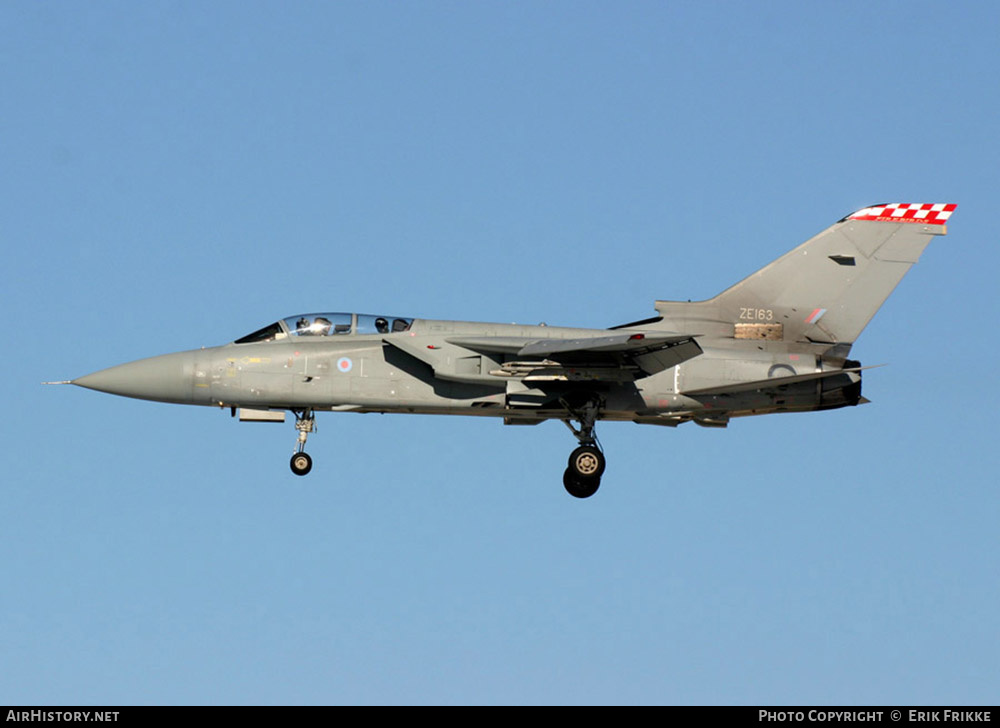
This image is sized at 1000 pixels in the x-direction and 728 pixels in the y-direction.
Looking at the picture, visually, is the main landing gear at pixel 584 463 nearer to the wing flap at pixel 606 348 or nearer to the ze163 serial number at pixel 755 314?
the wing flap at pixel 606 348

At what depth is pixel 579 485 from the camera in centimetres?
2717

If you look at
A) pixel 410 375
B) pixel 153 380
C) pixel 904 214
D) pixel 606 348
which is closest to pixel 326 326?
pixel 410 375

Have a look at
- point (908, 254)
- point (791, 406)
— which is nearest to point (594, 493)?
point (791, 406)

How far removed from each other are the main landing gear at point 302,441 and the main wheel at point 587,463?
4852 millimetres

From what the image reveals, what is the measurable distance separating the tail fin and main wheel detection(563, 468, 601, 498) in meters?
3.29

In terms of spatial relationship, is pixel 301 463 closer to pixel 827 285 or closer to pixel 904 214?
pixel 827 285

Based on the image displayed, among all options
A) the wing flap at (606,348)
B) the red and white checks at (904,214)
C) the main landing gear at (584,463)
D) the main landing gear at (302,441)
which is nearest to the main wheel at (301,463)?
the main landing gear at (302,441)

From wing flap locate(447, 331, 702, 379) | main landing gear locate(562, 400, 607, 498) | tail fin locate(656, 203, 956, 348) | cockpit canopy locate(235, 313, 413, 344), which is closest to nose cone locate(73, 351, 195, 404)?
cockpit canopy locate(235, 313, 413, 344)

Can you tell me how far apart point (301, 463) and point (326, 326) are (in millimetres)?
2555

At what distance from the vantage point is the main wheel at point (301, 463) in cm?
2639

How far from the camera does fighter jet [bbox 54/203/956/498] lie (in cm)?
2612

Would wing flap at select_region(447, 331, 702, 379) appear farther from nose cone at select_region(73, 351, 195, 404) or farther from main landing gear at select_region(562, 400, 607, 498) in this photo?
nose cone at select_region(73, 351, 195, 404)
